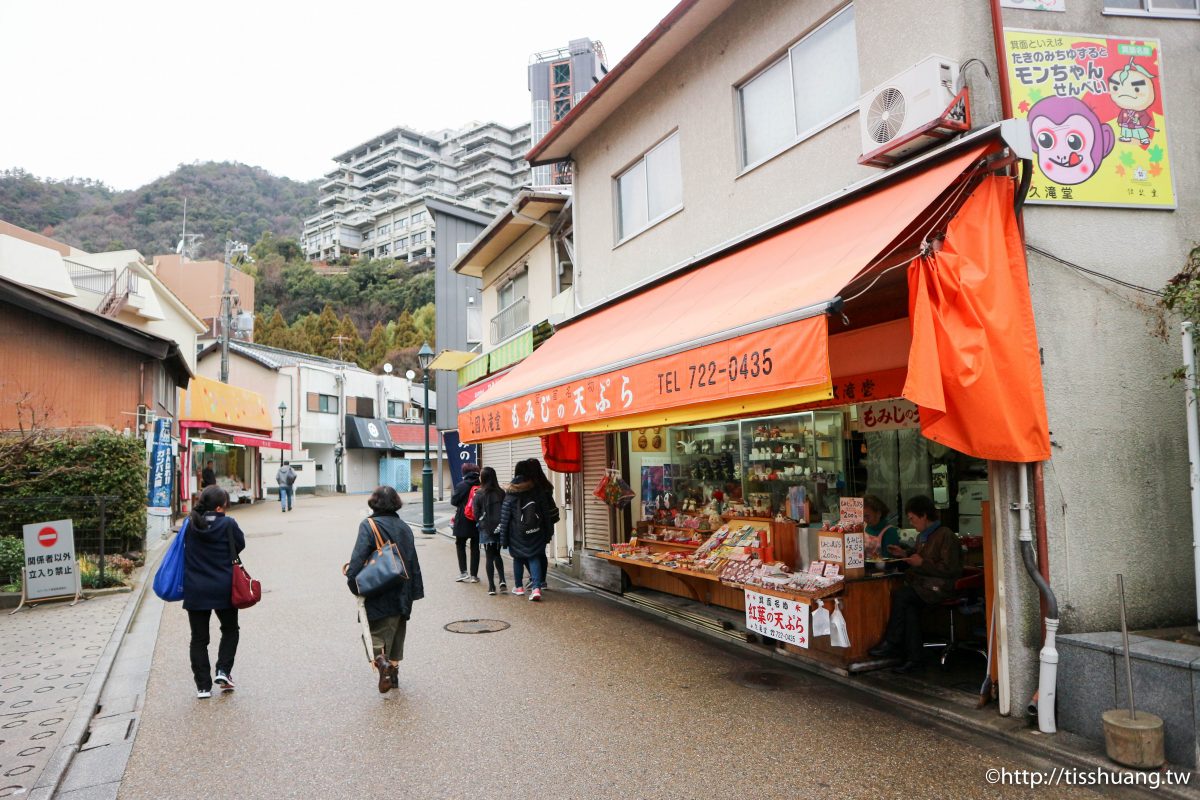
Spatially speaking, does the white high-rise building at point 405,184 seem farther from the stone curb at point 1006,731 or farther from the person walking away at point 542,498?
the stone curb at point 1006,731

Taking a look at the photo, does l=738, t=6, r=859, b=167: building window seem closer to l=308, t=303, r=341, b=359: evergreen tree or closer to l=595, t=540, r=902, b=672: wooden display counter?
l=595, t=540, r=902, b=672: wooden display counter

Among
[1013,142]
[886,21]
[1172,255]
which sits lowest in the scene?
[1172,255]

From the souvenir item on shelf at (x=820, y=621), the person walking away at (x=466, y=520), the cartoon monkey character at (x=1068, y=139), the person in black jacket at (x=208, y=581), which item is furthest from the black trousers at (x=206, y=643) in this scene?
the cartoon monkey character at (x=1068, y=139)

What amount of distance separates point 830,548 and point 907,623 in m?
0.96

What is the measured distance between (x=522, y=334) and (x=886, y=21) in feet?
34.4

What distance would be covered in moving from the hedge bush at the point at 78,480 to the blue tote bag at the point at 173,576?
23.3 ft

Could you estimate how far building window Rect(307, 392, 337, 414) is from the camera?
46156 mm

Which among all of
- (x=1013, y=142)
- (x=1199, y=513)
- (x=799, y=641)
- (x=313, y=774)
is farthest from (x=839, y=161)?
(x=313, y=774)

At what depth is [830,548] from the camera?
24.2 feet

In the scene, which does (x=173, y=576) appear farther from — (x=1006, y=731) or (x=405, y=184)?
(x=405, y=184)

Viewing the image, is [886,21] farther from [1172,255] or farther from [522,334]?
[522,334]

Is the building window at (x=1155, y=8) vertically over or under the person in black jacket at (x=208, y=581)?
over

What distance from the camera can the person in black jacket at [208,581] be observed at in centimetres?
668

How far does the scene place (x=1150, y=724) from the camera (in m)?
4.48
